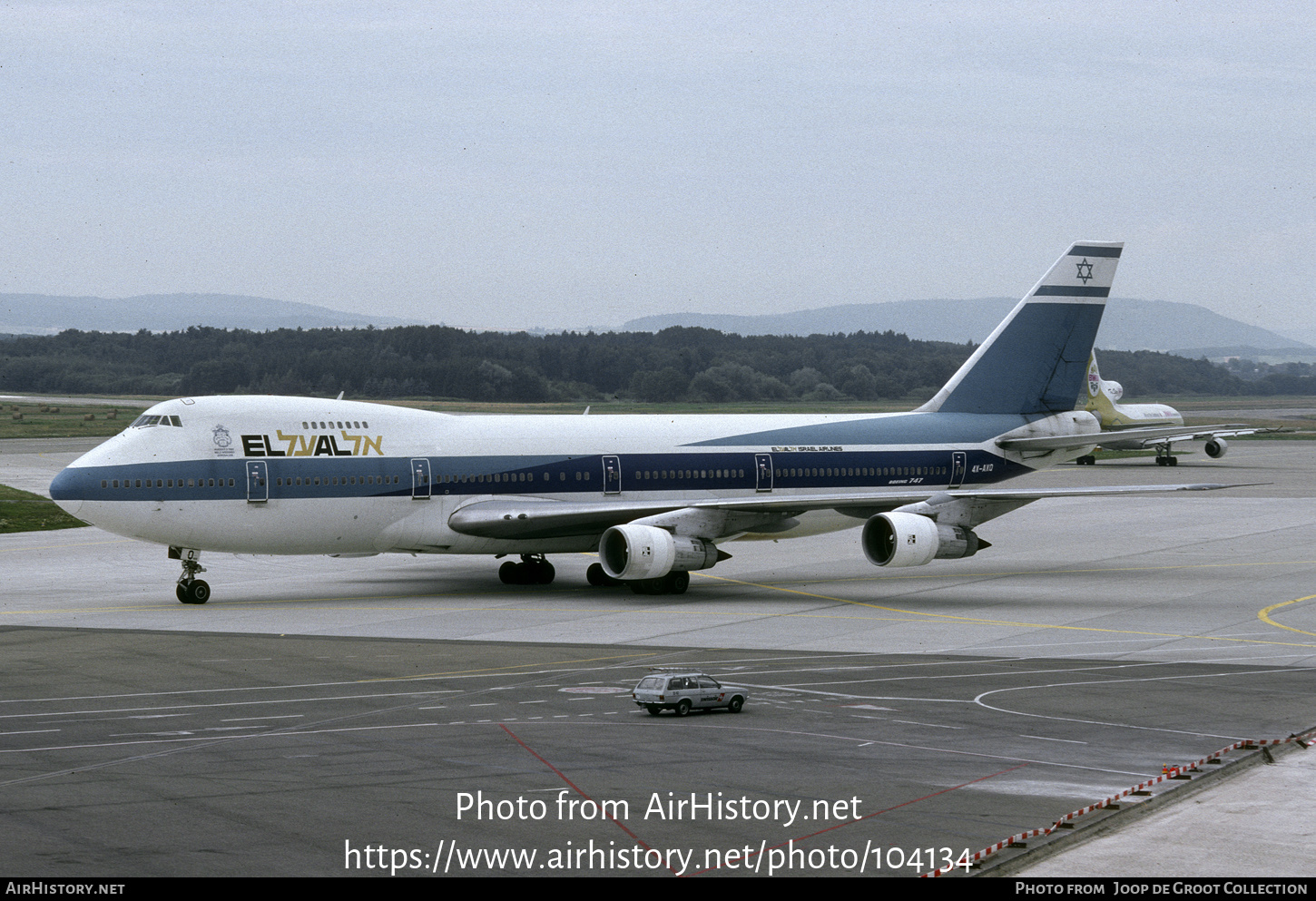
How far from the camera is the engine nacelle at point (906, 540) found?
126 feet

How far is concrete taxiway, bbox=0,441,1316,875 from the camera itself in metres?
17.0

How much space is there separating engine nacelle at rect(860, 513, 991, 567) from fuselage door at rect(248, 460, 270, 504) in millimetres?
15766

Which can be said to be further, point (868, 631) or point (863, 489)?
point (863, 489)

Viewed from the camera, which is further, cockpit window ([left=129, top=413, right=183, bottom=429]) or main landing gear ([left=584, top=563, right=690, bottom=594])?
main landing gear ([left=584, top=563, right=690, bottom=594])

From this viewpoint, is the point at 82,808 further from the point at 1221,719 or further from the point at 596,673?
the point at 1221,719

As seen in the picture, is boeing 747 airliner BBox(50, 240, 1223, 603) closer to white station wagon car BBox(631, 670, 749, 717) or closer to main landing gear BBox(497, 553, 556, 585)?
main landing gear BBox(497, 553, 556, 585)

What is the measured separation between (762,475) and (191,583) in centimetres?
1666

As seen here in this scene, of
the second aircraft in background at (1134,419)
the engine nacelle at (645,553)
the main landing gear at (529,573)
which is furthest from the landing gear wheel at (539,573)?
the second aircraft in background at (1134,419)

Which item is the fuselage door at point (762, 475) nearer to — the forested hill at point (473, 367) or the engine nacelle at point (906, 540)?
the engine nacelle at point (906, 540)

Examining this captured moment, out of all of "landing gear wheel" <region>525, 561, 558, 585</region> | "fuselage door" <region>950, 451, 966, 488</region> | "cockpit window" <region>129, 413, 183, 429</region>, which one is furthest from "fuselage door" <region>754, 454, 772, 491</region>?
"cockpit window" <region>129, 413, 183, 429</region>

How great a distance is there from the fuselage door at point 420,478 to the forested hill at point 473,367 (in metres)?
79.9

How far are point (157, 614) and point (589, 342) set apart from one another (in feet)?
424
